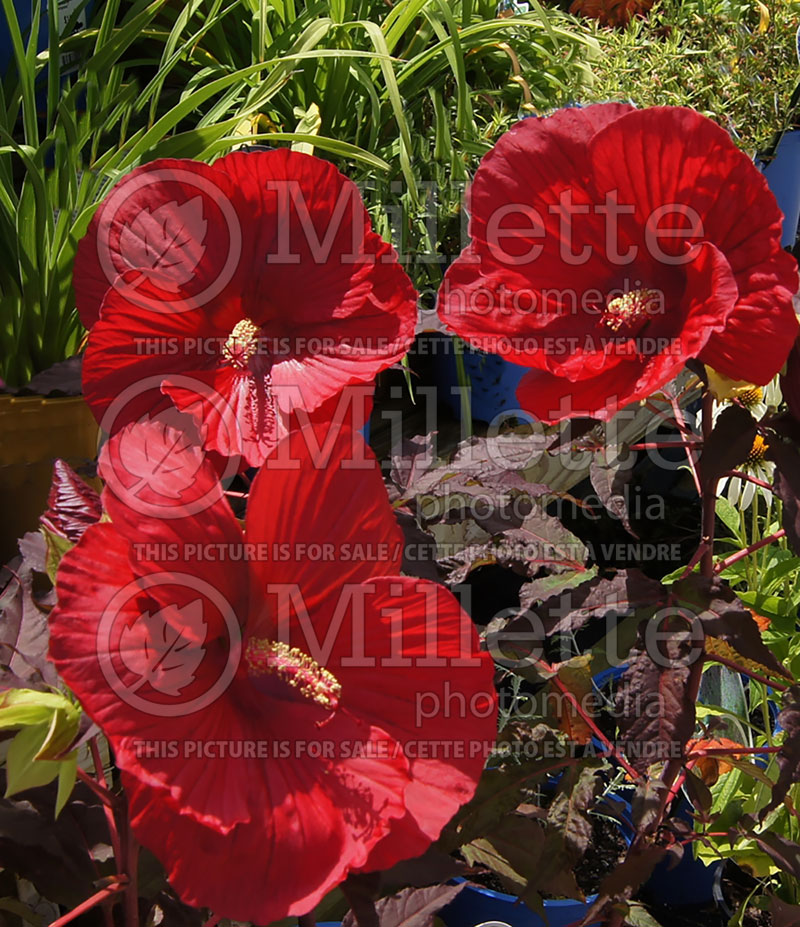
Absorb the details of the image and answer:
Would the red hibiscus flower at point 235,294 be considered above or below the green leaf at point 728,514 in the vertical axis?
above

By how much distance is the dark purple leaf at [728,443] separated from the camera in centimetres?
56

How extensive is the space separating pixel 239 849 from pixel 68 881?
0.62 feet

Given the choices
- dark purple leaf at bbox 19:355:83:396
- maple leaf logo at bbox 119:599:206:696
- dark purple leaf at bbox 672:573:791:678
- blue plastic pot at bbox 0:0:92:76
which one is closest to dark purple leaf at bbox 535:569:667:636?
dark purple leaf at bbox 672:573:791:678

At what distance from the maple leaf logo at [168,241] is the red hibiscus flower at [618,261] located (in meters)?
0.14

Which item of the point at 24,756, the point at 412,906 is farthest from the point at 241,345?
the point at 412,906

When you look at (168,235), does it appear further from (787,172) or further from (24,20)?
(787,172)

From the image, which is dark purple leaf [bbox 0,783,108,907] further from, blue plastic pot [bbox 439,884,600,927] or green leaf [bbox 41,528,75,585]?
blue plastic pot [bbox 439,884,600,927]

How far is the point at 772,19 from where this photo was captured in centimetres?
151

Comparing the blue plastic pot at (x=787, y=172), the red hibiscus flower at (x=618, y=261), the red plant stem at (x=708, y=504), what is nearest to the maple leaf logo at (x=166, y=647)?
the red hibiscus flower at (x=618, y=261)

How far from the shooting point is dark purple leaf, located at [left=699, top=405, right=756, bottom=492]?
56cm

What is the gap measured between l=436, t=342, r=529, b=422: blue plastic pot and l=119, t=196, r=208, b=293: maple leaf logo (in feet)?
2.44

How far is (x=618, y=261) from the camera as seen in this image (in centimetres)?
55

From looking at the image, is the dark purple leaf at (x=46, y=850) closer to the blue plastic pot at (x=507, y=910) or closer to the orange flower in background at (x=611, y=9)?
the blue plastic pot at (x=507, y=910)

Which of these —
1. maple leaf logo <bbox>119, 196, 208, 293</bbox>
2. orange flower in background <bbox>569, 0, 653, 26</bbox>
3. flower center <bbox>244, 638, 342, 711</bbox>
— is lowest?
flower center <bbox>244, 638, 342, 711</bbox>
